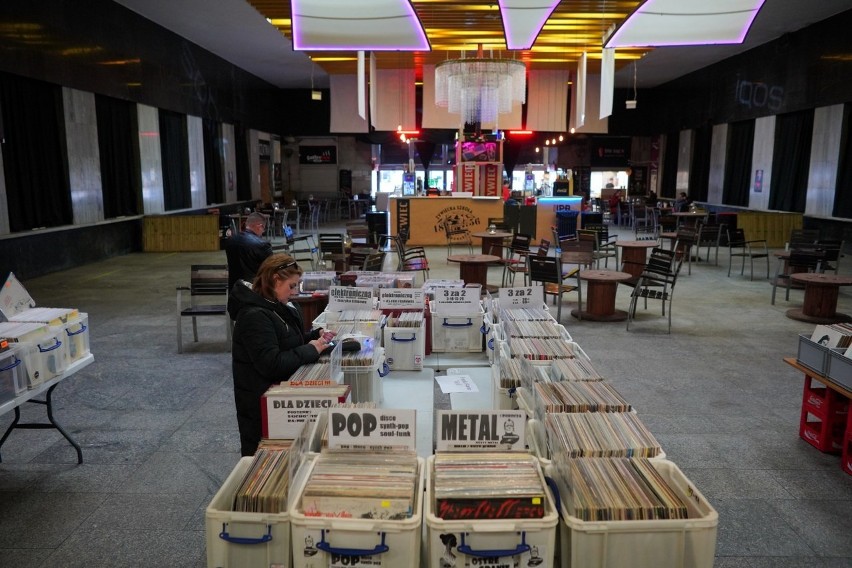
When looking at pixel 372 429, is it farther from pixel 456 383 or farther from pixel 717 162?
pixel 717 162

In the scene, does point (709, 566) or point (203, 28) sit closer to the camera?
point (709, 566)

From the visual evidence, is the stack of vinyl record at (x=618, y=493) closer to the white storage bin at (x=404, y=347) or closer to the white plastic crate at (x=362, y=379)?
the white plastic crate at (x=362, y=379)

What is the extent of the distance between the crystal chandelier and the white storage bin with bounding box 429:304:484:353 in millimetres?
7030

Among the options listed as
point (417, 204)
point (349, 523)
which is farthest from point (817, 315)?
point (417, 204)

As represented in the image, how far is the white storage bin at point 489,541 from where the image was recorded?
5.52 feet

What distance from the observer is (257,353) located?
288cm

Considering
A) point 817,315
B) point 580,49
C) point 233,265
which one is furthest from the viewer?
point 580,49

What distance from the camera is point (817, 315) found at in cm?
774

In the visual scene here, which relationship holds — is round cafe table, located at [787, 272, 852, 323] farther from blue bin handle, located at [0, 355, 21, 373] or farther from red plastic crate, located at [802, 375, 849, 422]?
blue bin handle, located at [0, 355, 21, 373]

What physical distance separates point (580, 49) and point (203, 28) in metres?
8.51

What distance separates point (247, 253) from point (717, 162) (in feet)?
56.5

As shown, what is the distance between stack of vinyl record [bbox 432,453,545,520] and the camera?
1.73 meters

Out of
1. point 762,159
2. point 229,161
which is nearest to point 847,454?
point 762,159

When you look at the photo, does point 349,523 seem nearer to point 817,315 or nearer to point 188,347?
point 188,347
